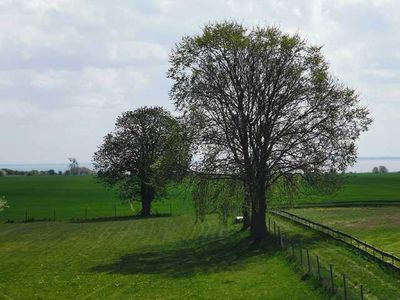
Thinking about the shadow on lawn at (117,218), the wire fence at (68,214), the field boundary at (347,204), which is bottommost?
the shadow on lawn at (117,218)

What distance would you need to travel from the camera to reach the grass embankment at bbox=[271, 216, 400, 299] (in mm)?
28750

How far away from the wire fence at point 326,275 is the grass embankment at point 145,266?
0.70 metres

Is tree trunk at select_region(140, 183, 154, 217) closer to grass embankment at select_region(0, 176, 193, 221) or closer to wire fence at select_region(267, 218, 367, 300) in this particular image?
grass embankment at select_region(0, 176, 193, 221)

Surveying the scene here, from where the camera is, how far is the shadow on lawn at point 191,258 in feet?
135

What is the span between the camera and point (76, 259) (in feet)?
157

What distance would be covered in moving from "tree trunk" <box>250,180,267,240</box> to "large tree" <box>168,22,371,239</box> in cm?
16

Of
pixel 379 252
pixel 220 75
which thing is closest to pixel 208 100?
pixel 220 75

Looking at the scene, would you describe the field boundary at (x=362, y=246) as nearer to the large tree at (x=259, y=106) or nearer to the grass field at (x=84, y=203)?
the large tree at (x=259, y=106)

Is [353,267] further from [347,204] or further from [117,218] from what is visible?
[117,218]

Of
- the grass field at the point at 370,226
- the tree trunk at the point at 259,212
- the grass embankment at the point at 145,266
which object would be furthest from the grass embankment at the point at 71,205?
the tree trunk at the point at 259,212

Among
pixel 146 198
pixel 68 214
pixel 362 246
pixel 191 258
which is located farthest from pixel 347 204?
pixel 362 246

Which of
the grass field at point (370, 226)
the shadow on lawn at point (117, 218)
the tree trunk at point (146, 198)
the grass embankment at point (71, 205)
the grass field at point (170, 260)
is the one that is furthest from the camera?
the grass embankment at point (71, 205)

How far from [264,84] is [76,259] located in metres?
22.7

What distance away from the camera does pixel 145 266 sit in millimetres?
43156
